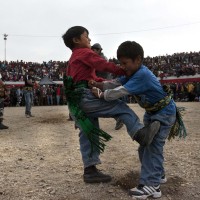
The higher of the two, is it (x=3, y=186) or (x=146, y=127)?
(x=146, y=127)

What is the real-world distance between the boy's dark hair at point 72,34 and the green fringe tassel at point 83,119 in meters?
0.40

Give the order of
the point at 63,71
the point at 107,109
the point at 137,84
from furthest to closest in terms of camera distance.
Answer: the point at 63,71, the point at 107,109, the point at 137,84

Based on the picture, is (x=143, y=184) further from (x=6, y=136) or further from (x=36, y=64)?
(x=36, y=64)

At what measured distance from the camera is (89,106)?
3475mm

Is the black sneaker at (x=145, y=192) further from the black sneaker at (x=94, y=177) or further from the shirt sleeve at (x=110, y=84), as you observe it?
the shirt sleeve at (x=110, y=84)

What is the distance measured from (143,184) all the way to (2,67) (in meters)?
28.2

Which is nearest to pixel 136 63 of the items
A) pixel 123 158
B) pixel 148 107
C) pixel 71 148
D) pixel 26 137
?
pixel 148 107

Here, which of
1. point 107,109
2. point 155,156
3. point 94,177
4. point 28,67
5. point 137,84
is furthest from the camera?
point 28,67

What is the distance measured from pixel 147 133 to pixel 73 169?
137 centimetres

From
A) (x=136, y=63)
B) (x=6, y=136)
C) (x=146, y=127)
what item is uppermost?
(x=136, y=63)

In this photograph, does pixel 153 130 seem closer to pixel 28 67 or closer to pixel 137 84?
pixel 137 84

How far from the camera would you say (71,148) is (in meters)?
5.50

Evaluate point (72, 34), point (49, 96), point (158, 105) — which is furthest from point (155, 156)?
point (49, 96)

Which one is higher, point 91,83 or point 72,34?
point 72,34
